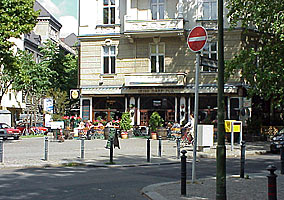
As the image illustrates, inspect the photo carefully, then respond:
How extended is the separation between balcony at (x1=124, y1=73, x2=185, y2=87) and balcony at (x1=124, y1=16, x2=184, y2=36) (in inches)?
124

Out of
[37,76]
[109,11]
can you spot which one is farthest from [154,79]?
[37,76]

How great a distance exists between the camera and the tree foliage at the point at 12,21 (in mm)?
25281

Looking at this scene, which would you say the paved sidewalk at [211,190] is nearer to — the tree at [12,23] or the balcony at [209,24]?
the tree at [12,23]

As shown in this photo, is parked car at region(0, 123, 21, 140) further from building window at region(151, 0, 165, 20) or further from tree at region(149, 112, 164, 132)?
building window at region(151, 0, 165, 20)

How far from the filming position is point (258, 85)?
78.9ft

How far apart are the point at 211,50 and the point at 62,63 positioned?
23535 mm

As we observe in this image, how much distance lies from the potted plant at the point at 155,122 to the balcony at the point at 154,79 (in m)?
2.81

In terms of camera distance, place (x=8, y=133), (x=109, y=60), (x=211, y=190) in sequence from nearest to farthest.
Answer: (x=211, y=190), (x=8, y=133), (x=109, y=60)

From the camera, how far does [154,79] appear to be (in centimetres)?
3375

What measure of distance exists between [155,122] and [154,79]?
12.2ft

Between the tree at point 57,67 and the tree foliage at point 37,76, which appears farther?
the tree at point 57,67

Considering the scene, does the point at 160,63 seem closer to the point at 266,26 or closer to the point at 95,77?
the point at 95,77

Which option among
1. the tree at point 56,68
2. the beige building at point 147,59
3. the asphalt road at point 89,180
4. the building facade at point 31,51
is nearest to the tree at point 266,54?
the asphalt road at point 89,180

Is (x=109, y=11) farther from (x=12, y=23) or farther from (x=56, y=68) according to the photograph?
(x=56, y=68)
